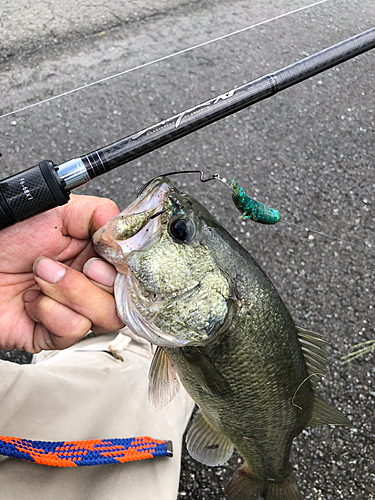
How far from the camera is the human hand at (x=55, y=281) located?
125 centimetres

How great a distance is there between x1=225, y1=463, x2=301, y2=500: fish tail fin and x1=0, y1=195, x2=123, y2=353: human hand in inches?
37.0

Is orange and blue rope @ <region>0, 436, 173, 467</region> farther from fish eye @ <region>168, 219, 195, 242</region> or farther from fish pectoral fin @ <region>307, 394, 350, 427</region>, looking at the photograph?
fish eye @ <region>168, 219, 195, 242</region>

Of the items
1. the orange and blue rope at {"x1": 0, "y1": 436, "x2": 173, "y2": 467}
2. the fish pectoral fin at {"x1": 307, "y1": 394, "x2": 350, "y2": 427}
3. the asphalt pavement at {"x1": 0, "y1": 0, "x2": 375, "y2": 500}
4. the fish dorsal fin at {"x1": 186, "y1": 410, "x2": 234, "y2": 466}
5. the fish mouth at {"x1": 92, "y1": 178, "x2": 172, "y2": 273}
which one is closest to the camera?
the fish mouth at {"x1": 92, "y1": 178, "x2": 172, "y2": 273}

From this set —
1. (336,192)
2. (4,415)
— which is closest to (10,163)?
(4,415)

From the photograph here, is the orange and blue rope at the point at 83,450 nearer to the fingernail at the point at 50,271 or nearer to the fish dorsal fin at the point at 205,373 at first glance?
the fish dorsal fin at the point at 205,373

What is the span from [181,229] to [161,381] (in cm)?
58

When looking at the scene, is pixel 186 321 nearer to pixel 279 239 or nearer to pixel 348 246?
pixel 279 239

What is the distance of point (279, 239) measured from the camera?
8.72 feet

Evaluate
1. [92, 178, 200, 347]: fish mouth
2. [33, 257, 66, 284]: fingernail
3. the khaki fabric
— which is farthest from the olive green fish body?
[33, 257, 66, 284]: fingernail

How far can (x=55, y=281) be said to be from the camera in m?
1.23

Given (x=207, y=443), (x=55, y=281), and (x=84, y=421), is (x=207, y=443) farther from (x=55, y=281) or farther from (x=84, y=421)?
(x=55, y=281)

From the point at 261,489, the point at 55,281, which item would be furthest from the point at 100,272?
the point at 261,489

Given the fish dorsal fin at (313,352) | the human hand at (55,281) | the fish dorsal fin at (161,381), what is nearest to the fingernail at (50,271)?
the human hand at (55,281)

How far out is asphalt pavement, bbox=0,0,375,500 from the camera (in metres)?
2.37
